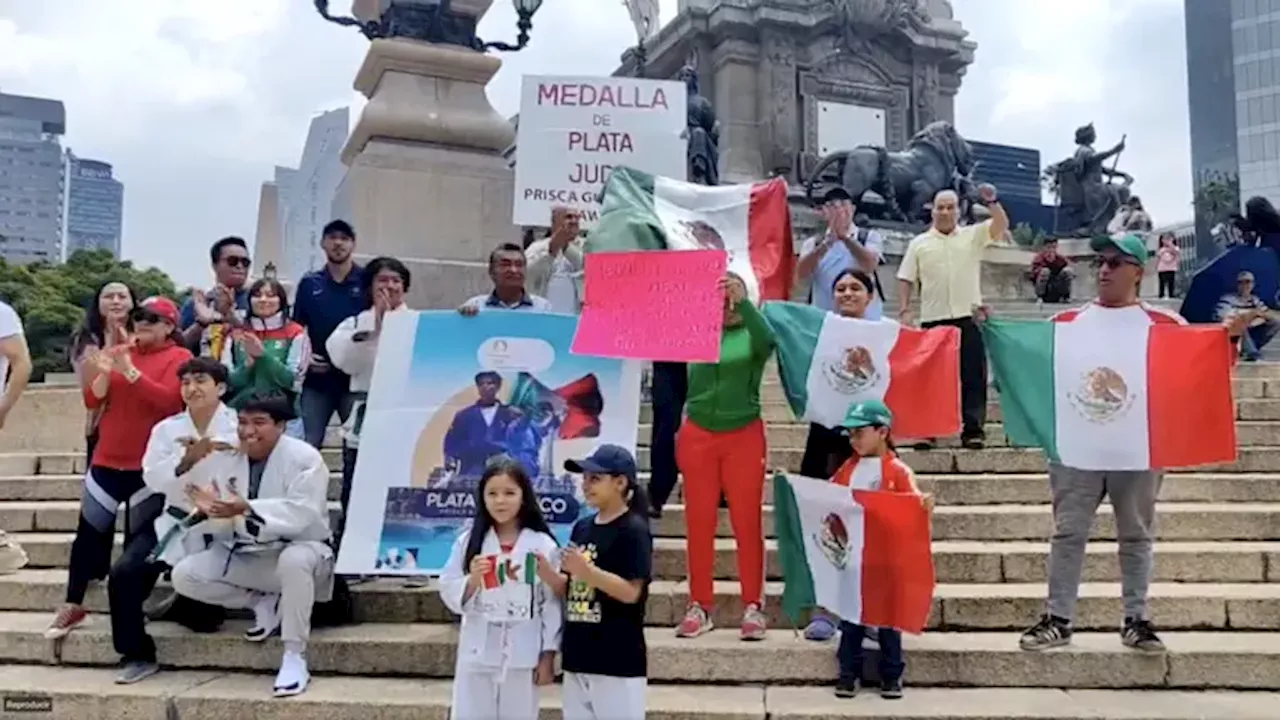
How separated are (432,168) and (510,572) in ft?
23.2

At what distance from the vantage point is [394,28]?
421 inches

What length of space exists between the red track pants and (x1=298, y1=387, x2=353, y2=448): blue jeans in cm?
214

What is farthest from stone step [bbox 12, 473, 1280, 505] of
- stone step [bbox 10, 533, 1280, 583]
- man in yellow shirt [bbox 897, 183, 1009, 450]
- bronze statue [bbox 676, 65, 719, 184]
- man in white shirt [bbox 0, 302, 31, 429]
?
bronze statue [bbox 676, 65, 719, 184]

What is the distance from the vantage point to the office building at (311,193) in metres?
11.6

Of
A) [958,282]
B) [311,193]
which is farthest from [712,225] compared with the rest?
[311,193]

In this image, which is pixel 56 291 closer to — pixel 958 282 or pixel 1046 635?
pixel 958 282

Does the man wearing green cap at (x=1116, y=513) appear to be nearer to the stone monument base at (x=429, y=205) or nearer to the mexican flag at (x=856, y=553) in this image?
the mexican flag at (x=856, y=553)

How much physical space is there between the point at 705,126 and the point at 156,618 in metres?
18.5

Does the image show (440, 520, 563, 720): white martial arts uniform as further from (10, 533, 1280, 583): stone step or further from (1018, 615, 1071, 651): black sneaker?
(1018, 615, 1071, 651): black sneaker

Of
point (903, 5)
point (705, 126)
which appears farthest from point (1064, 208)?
point (705, 126)

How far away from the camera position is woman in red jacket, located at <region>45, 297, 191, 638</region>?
5.32 meters

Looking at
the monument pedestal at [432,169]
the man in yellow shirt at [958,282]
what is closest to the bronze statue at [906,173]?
the monument pedestal at [432,169]

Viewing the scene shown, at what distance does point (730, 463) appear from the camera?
5.07 metres

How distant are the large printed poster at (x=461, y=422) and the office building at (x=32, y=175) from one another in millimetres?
82112
